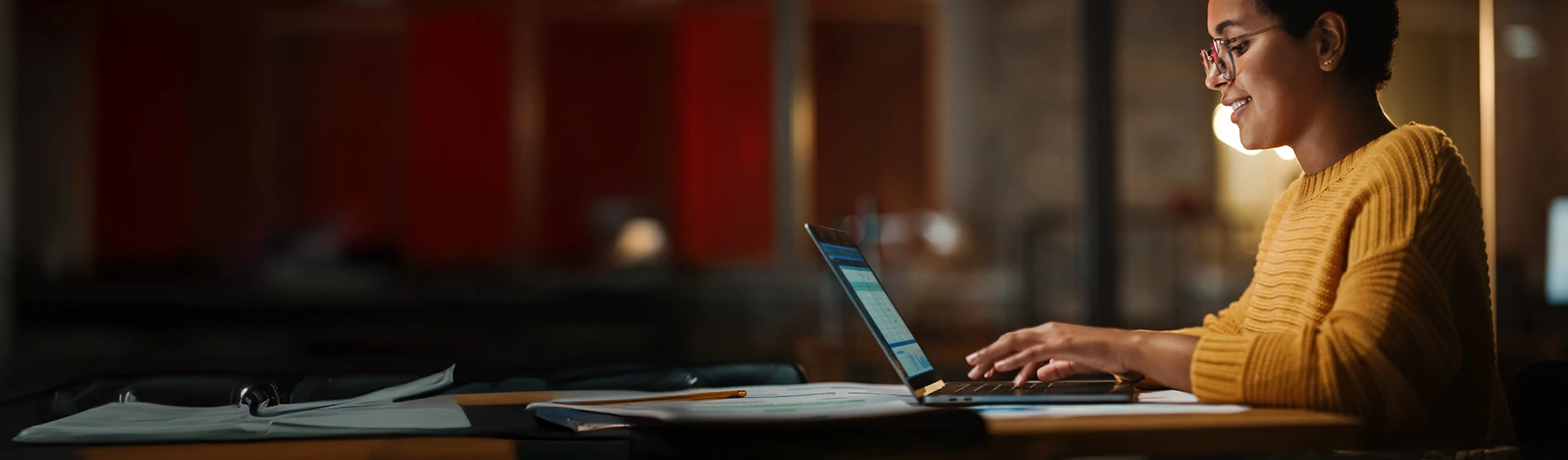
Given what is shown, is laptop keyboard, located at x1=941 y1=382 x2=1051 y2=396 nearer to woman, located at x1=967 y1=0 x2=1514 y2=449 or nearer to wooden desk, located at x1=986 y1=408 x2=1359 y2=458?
woman, located at x1=967 y1=0 x2=1514 y2=449

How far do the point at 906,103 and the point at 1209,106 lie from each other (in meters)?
1.65

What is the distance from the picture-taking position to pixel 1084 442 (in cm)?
86

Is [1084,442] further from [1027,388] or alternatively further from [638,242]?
[638,242]

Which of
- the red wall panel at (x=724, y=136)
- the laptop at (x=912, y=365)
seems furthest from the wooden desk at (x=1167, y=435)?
the red wall panel at (x=724, y=136)

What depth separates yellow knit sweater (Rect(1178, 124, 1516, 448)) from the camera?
2.98ft

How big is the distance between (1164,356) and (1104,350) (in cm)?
5

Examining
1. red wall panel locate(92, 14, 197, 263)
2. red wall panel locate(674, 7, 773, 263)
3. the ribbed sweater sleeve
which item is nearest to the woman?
the ribbed sweater sleeve

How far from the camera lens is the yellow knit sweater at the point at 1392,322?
0.91 m

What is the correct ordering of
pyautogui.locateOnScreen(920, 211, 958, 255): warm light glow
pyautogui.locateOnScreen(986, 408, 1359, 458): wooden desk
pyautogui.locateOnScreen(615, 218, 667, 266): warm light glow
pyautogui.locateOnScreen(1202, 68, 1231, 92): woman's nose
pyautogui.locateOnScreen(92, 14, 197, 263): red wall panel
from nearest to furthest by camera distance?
pyautogui.locateOnScreen(986, 408, 1359, 458): wooden desk, pyautogui.locateOnScreen(1202, 68, 1231, 92): woman's nose, pyautogui.locateOnScreen(920, 211, 958, 255): warm light glow, pyautogui.locateOnScreen(92, 14, 197, 263): red wall panel, pyautogui.locateOnScreen(615, 218, 667, 266): warm light glow

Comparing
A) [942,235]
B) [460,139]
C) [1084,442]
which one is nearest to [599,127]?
[460,139]

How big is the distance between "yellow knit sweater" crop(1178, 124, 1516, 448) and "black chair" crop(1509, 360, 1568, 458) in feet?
0.16

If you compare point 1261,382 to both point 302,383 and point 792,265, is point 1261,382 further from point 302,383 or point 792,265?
point 792,265

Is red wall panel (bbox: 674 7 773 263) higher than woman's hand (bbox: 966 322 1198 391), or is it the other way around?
red wall panel (bbox: 674 7 773 263)

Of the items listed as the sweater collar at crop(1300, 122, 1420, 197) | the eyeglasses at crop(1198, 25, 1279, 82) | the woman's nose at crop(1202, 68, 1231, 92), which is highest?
the eyeglasses at crop(1198, 25, 1279, 82)
